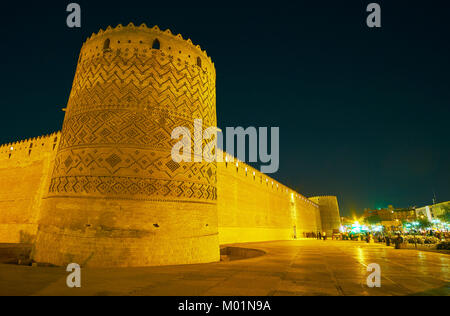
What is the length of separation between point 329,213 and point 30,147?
48954 mm

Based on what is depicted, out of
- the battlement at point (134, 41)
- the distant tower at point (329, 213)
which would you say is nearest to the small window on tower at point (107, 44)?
the battlement at point (134, 41)

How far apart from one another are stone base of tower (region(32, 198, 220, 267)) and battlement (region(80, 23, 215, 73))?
479 centimetres

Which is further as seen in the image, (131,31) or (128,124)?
(131,31)

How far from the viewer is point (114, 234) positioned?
20.5ft

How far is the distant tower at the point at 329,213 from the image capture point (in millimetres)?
48334

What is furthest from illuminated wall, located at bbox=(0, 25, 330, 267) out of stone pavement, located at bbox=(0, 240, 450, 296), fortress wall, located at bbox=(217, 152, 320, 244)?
fortress wall, located at bbox=(217, 152, 320, 244)

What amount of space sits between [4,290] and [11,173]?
1834cm

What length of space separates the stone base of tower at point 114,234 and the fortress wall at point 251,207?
8508 millimetres

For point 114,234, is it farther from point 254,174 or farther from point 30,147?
point 254,174

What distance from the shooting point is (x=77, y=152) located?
7070 millimetres

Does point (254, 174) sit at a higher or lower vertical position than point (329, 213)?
higher

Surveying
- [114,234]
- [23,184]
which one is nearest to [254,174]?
[114,234]

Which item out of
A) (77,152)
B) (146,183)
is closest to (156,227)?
(146,183)

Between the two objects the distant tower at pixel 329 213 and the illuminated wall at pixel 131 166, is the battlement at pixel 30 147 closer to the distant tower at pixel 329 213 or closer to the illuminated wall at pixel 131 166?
the illuminated wall at pixel 131 166
